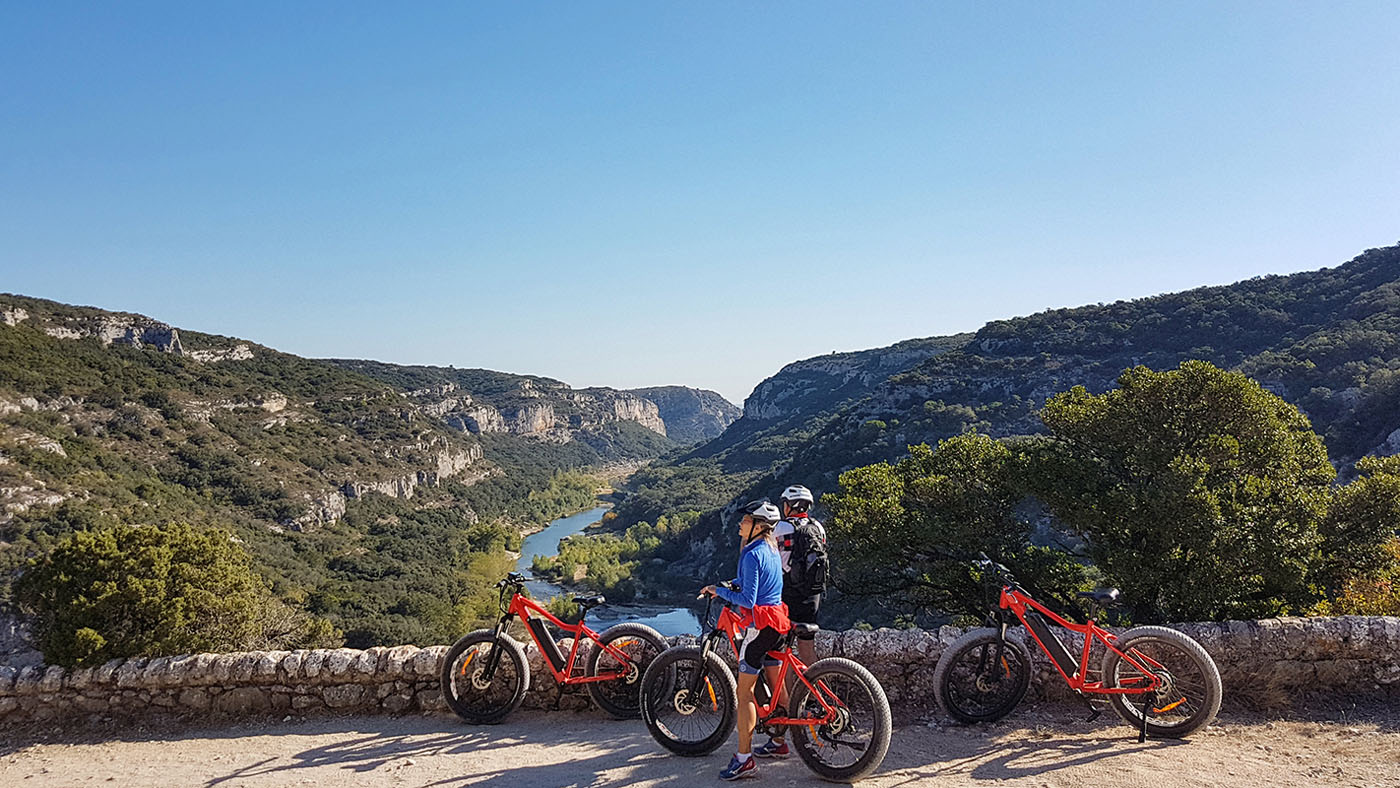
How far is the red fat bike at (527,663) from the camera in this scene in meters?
5.43

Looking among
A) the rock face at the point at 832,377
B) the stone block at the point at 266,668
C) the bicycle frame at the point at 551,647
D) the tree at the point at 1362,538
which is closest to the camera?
the bicycle frame at the point at 551,647

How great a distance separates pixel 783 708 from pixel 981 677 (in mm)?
1740

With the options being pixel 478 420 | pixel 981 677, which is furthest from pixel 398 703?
pixel 478 420

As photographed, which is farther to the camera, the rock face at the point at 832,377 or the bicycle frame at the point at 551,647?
the rock face at the point at 832,377

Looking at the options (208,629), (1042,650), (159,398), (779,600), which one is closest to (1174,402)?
(1042,650)

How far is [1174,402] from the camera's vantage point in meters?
9.57

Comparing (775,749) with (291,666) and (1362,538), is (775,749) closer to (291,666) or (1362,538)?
(291,666)

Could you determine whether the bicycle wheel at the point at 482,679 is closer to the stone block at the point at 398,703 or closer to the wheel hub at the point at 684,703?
the stone block at the point at 398,703

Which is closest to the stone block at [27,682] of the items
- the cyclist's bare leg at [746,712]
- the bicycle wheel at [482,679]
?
the bicycle wheel at [482,679]

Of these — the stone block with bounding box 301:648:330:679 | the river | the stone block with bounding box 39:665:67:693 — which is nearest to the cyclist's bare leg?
the stone block with bounding box 301:648:330:679

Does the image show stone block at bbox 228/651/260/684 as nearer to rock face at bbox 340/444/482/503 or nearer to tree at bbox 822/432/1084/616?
tree at bbox 822/432/1084/616

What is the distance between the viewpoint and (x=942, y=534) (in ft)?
33.7

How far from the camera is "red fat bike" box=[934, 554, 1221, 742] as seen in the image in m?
4.56

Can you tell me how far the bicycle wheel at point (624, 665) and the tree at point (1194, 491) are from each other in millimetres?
6550
